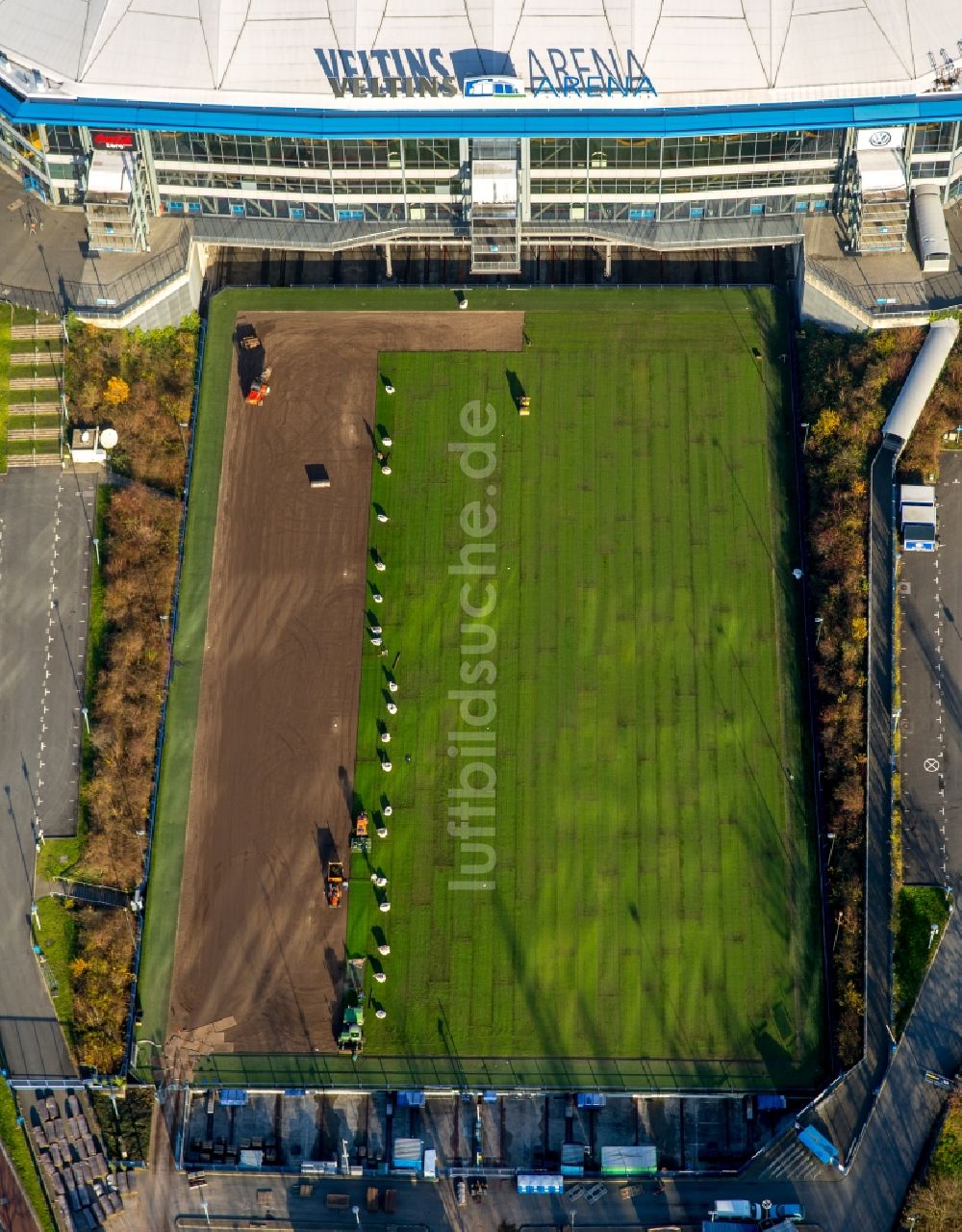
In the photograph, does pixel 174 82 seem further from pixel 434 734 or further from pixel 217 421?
pixel 434 734

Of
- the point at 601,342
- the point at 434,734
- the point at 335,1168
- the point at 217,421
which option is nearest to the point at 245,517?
the point at 217,421

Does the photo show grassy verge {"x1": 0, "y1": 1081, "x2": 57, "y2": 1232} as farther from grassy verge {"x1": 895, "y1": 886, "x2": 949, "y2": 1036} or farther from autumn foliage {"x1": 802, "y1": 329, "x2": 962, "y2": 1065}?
grassy verge {"x1": 895, "y1": 886, "x2": 949, "y2": 1036}

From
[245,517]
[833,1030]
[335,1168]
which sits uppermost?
[245,517]

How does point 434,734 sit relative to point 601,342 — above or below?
below

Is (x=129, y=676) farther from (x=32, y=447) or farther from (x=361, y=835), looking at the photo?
(x=32, y=447)

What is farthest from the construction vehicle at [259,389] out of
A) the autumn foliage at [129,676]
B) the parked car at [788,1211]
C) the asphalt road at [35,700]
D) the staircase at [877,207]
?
the parked car at [788,1211]

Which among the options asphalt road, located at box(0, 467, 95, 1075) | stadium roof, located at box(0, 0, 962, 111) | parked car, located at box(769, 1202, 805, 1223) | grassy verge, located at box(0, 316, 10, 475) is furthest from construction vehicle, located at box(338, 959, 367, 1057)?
stadium roof, located at box(0, 0, 962, 111)

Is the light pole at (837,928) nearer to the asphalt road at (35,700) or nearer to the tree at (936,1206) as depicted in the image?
the tree at (936,1206)
